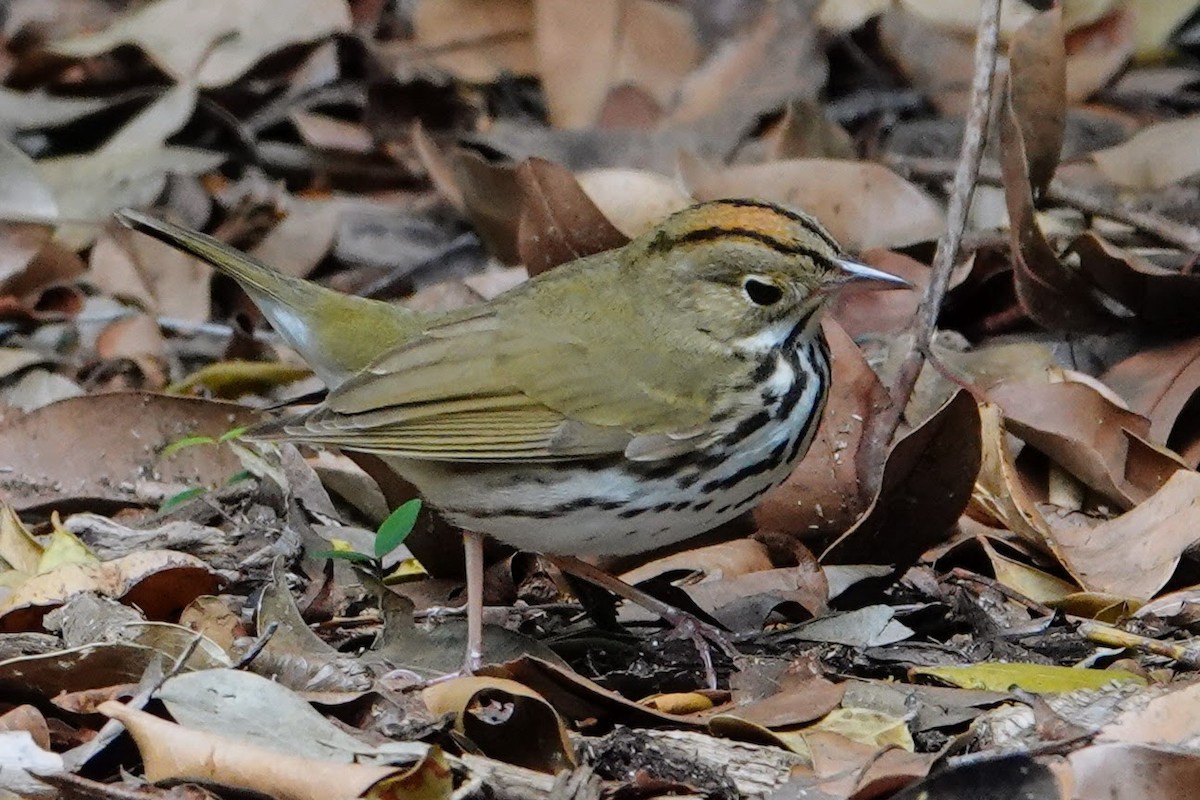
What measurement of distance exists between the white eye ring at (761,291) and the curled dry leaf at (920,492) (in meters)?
0.42

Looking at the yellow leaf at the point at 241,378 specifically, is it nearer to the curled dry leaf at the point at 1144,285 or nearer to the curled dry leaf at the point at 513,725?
the curled dry leaf at the point at 1144,285

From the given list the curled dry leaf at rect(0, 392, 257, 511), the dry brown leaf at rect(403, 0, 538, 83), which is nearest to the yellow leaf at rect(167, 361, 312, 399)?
the curled dry leaf at rect(0, 392, 257, 511)

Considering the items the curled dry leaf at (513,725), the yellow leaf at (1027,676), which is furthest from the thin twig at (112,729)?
the yellow leaf at (1027,676)

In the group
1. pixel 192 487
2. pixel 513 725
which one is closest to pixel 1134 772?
pixel 513 725

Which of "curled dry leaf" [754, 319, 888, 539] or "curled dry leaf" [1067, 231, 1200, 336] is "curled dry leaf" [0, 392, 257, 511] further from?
"curled dry leaf" [1067, 231, 1200, 336]

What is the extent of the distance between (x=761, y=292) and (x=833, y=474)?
558 mm

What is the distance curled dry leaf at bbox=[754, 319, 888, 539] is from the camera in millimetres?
4438

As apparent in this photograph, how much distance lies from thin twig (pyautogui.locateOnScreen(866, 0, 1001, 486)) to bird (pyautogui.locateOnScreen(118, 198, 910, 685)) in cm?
31

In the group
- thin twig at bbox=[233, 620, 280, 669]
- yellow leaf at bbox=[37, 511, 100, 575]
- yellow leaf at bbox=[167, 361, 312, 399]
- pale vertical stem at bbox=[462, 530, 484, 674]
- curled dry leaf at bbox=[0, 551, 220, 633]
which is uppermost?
thin twig at bbox=[233, 620, 280, 669]

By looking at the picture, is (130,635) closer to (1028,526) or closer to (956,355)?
(1028,526)

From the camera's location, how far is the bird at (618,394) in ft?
13.0

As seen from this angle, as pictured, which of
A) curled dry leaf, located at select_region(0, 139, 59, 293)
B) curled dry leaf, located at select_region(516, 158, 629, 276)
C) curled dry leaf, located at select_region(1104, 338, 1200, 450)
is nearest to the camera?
curled dry leaf, located at select_region(1104, 338, 1200, 450)

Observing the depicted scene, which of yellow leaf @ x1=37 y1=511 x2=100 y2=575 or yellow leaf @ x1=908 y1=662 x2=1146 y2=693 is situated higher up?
yellow leaf @ x1=908 y1=662 x2=1146 y2=693

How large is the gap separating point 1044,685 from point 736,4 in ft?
15.5
